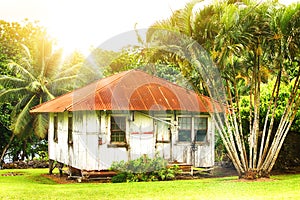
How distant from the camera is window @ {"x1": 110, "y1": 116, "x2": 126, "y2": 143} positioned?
20891mm

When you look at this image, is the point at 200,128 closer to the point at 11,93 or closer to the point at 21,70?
the point at 11,93

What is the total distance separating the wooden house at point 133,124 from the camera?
2059cm

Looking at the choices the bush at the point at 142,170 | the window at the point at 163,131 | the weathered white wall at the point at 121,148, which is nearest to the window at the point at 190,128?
the weathered white wall at the point at 121,148

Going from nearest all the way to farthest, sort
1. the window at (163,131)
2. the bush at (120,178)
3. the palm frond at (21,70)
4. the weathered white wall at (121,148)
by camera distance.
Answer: the bush at (120,178) → the weathered white wall at (121,148) → the window at (163,131) → the palm frond at (21,70)

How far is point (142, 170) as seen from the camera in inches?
800

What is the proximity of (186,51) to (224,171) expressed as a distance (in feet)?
25.3

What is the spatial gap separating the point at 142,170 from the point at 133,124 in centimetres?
191

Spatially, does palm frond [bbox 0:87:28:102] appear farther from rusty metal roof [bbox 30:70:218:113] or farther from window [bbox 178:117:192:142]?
window [bbox 178:117:192:142]

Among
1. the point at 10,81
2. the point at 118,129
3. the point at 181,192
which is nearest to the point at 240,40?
the point at 181,192

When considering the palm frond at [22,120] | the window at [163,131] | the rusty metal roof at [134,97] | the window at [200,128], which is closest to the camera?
the rusty metal roof at [134,97]

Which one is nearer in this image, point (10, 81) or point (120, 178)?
point (120, 178)

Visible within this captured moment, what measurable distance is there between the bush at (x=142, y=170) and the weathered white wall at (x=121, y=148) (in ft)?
1.55

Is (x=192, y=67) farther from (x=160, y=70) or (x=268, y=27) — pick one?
(x=160, y=70)

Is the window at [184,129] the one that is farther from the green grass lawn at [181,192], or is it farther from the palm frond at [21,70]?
the palm frond at [21,70]
